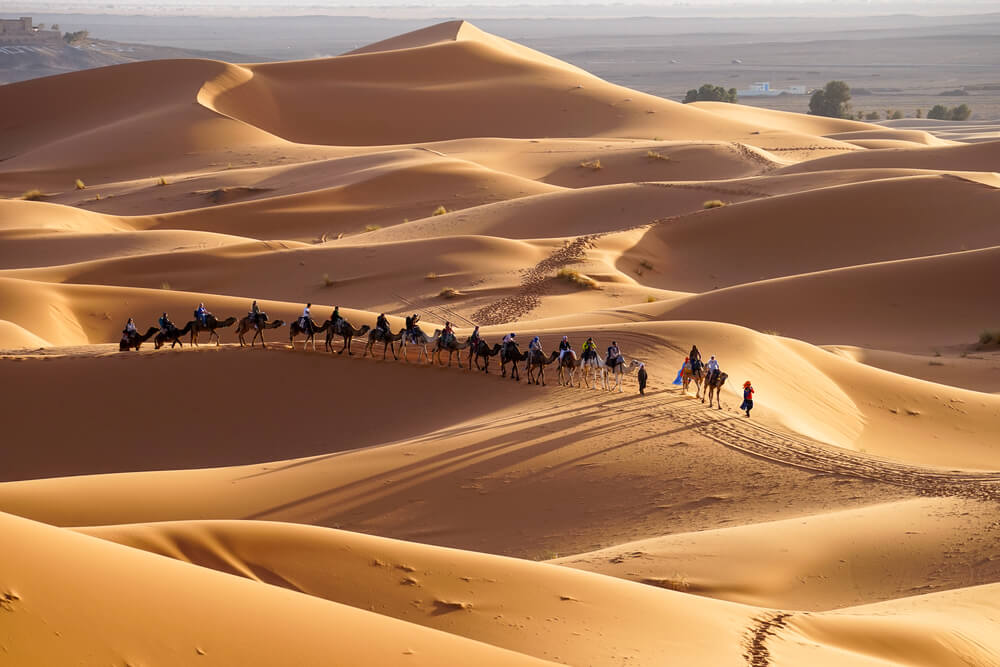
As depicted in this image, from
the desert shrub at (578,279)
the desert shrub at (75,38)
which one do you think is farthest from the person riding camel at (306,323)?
the desert shrub at (75,38)

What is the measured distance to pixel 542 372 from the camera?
19.1 m

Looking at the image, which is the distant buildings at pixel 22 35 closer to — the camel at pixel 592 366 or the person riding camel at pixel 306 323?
the person riding camel at pixel 306 323

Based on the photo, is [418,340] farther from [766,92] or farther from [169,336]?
[766,92]

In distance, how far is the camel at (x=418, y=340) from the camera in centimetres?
1984

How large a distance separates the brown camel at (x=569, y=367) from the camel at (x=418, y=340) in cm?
247

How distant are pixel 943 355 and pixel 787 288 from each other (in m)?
4.35

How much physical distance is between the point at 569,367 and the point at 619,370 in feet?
3.10

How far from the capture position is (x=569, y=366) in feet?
59.8

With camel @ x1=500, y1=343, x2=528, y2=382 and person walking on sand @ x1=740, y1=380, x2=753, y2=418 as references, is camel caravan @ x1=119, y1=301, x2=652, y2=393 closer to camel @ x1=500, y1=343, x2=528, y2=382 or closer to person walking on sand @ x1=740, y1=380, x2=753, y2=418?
camel @ x1=500, y1=343, x2=528, y2=382

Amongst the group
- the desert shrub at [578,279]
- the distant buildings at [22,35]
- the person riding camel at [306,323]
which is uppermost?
the distant buildings at [22,35]

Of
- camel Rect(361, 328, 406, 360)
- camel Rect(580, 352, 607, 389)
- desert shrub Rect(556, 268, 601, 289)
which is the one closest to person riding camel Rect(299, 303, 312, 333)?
camel Rect(361, 328, 406, 360)

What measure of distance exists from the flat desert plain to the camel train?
245mm

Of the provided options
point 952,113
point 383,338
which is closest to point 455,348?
point 383,338

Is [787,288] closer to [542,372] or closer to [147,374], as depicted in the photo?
[542,372]
